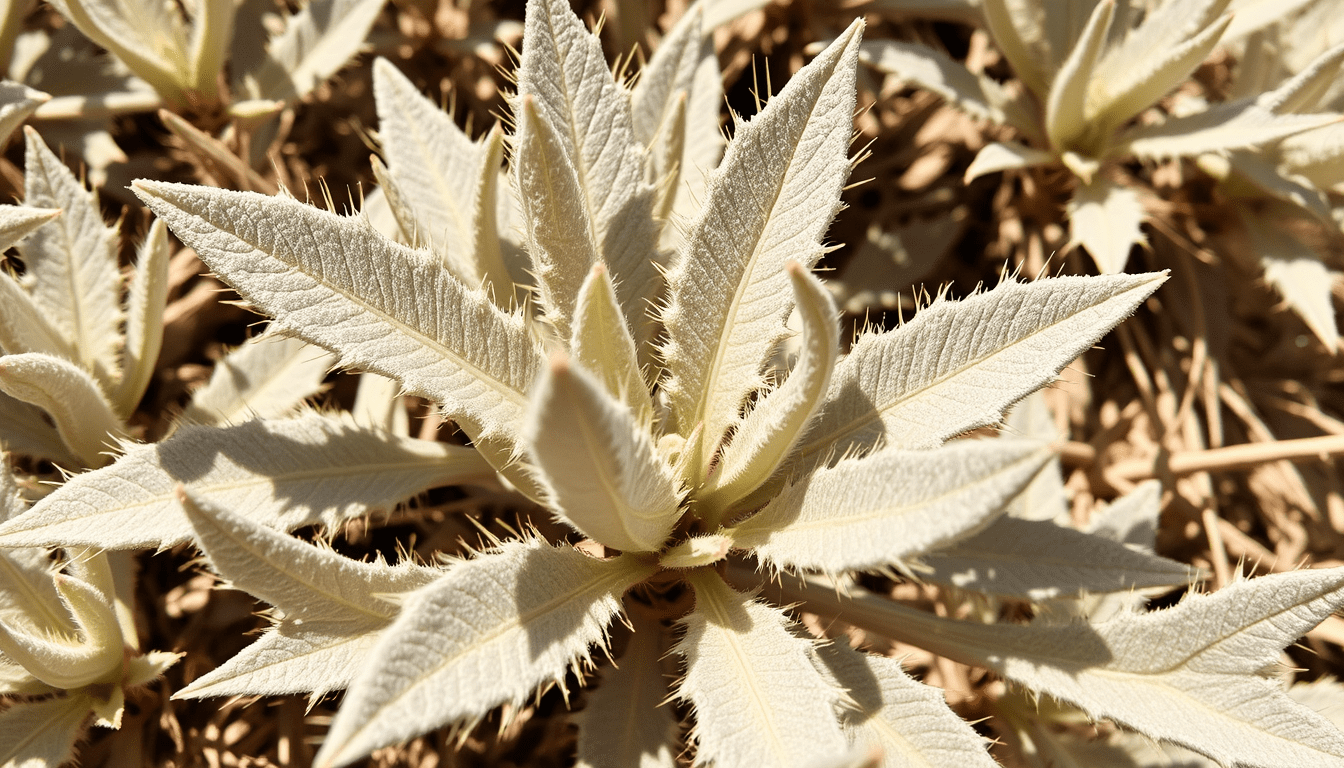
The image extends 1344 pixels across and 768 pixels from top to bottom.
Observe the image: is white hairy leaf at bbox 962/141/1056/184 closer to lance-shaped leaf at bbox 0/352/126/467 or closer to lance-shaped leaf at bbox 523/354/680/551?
lance-shaped leaf at bbox 523/354/680/551

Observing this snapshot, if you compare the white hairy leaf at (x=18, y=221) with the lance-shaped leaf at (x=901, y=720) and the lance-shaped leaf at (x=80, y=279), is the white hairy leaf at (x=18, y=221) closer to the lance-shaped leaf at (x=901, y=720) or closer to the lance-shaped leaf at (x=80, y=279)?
the lance-shaped leaf at (x=80, y=279)

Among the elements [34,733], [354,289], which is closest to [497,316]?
[354,289]

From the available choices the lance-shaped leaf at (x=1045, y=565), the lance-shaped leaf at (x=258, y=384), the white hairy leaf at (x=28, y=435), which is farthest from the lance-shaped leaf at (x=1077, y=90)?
the white hairy leaf at (x=28, y=435)

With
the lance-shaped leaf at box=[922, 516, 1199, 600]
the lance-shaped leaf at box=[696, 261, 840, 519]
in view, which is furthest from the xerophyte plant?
the lance-shaped leaf at box=[696, 261, 840, 519]

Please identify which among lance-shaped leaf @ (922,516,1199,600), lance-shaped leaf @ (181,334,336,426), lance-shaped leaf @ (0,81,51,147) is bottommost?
lance-shaped leaf @ (922,516,1199,600)

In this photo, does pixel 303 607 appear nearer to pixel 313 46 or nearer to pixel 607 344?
pixel 607 344
